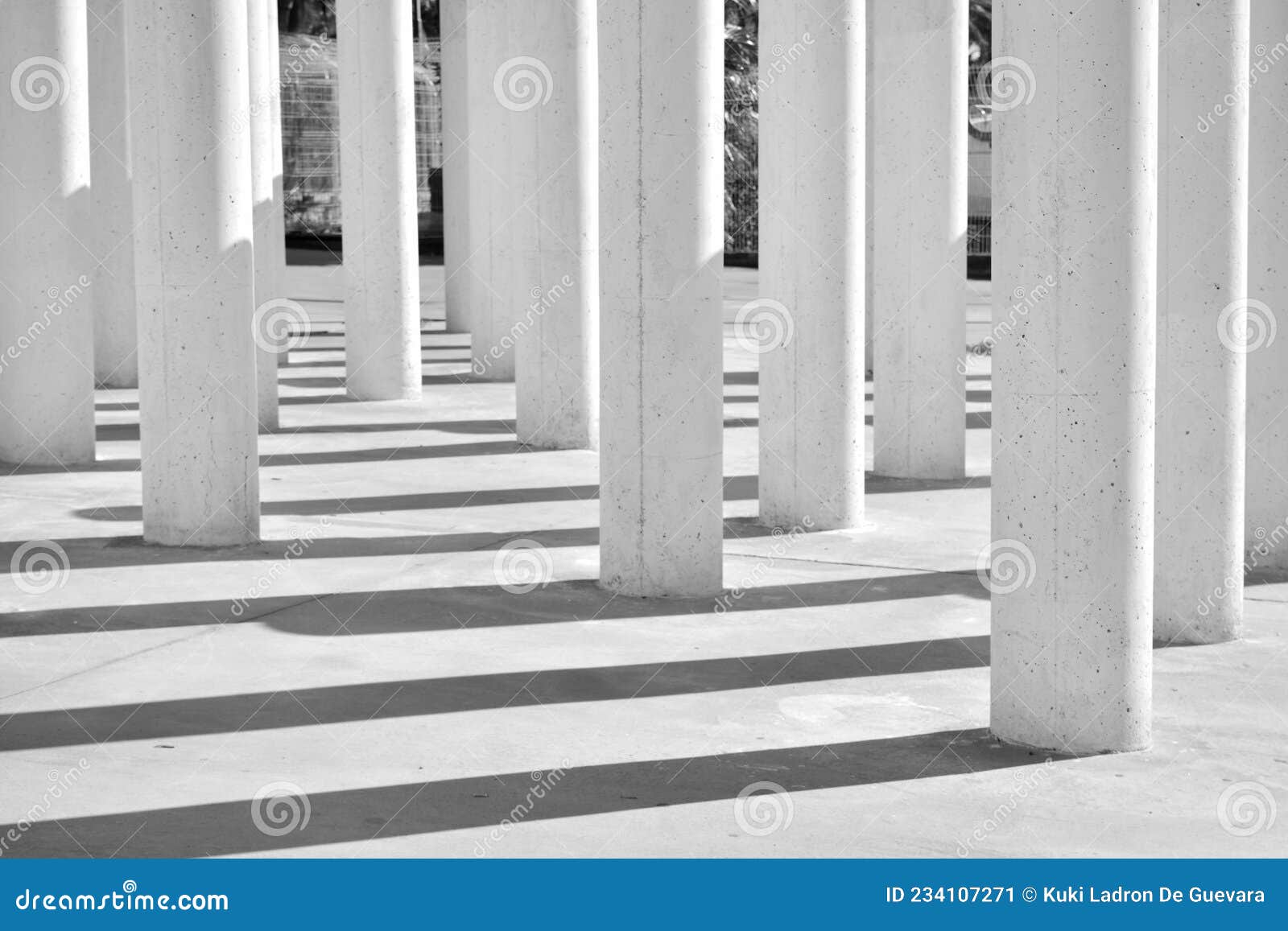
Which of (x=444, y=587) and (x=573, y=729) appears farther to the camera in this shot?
(x=444, y=587)

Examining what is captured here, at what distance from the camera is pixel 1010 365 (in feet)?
25.1

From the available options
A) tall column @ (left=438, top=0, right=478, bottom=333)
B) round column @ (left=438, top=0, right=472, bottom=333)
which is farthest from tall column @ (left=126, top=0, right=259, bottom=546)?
round column @ (left=438, top=0, right=472, bottom=333)

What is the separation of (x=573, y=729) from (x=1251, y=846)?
2.96 m

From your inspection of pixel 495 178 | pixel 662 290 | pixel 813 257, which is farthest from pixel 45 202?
pixel 662 290

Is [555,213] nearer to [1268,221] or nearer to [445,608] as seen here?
[445,608]

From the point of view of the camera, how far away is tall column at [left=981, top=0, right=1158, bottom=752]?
24.1 ft

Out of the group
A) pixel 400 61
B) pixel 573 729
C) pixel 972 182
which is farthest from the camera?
pixel 972 182

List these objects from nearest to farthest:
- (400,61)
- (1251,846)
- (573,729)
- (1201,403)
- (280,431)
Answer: (1251,846)
(573,729)
(1201,403)
(280,431)
(400,61)

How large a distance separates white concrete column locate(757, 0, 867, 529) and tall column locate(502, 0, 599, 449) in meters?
2.98

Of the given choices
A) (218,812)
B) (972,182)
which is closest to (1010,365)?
(218,812)

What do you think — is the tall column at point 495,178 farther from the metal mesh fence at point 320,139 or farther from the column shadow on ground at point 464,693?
the metal mesh fence at point 320,139

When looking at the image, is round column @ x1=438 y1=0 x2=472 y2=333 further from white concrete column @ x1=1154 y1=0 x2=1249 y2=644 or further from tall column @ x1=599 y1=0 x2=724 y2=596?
white concrete column @ x1=1154 y1=0 x2=1249 y2=644

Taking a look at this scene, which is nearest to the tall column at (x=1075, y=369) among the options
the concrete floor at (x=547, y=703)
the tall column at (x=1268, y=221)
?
the concrete floor at (x=547, y=703)

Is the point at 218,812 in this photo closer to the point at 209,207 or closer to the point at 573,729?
the point at 573,729
